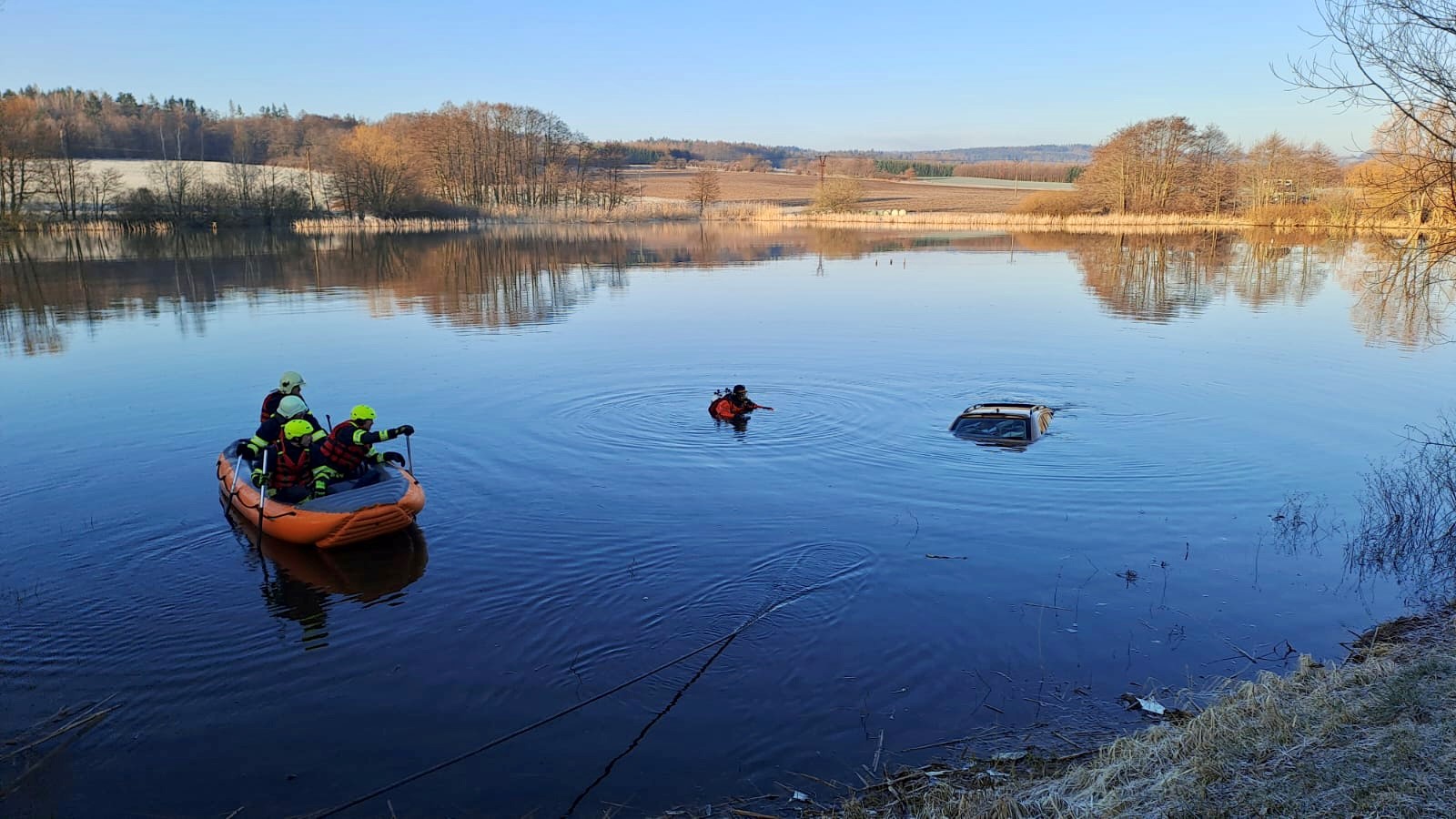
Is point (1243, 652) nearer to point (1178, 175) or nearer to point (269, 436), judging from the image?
point (269, 436)

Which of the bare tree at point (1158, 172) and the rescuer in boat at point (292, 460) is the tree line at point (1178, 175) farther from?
the rescuer in boat at point (292, 460)

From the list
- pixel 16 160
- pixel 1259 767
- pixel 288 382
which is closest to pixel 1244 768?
pixel 1259 767

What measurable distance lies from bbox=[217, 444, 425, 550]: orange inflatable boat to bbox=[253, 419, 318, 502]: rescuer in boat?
238mm

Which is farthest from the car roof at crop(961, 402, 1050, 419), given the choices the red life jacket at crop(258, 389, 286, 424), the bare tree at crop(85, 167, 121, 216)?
the bare tree at crop(85, 167, 121, 216)

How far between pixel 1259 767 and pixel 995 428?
9468 millimetres

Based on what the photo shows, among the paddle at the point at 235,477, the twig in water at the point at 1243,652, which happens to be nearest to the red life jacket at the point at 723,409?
the paddle at the point at 235,477

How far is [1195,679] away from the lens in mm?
7215

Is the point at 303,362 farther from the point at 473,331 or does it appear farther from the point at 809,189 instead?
the point at 809,189

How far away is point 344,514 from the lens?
32.1ft

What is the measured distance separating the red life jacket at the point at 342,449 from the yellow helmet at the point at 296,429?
0.26 metres

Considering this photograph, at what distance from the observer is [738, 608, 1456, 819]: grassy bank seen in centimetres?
443

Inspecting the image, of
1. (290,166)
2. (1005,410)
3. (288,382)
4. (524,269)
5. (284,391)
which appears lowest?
(1005,410)

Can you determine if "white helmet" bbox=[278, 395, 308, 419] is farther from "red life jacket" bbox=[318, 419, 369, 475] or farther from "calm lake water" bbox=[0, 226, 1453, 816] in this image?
"calm lake water" bbox=[0, 226, 1453, 816]

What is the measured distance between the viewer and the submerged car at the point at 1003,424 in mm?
13916
